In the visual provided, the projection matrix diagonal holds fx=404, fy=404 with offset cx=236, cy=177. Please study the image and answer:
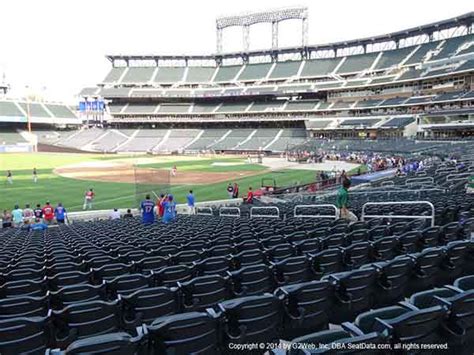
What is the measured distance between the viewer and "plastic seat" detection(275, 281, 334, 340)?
14.6 ft

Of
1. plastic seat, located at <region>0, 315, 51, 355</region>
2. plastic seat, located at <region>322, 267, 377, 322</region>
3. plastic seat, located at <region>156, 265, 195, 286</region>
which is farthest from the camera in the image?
plastic seat, located at <region>156, 265, 195, 286</region>

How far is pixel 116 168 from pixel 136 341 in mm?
52224

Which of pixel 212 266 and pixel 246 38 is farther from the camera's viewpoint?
pixel 246 38

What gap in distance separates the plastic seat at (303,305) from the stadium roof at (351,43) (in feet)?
271

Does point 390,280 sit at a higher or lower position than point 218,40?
lower

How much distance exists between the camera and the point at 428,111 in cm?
6569

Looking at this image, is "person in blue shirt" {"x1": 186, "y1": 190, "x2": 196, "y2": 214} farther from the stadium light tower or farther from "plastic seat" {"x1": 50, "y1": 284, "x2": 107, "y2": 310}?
the stadium light tower

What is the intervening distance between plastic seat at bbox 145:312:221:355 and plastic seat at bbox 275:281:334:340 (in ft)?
3.43

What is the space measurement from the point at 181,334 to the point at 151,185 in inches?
940

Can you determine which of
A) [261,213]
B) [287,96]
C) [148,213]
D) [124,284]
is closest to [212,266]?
[124,284]

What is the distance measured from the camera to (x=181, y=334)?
357cm

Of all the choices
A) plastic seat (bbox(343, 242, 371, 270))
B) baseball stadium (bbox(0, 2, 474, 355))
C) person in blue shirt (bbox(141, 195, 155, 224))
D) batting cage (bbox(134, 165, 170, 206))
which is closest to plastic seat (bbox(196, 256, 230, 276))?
baseball stadium (bbox(0, 2, 474, 355))

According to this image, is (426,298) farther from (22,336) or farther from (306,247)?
(22,336)

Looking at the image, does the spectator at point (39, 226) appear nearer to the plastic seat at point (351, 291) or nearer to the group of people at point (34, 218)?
the group of people at point (34, 218)
